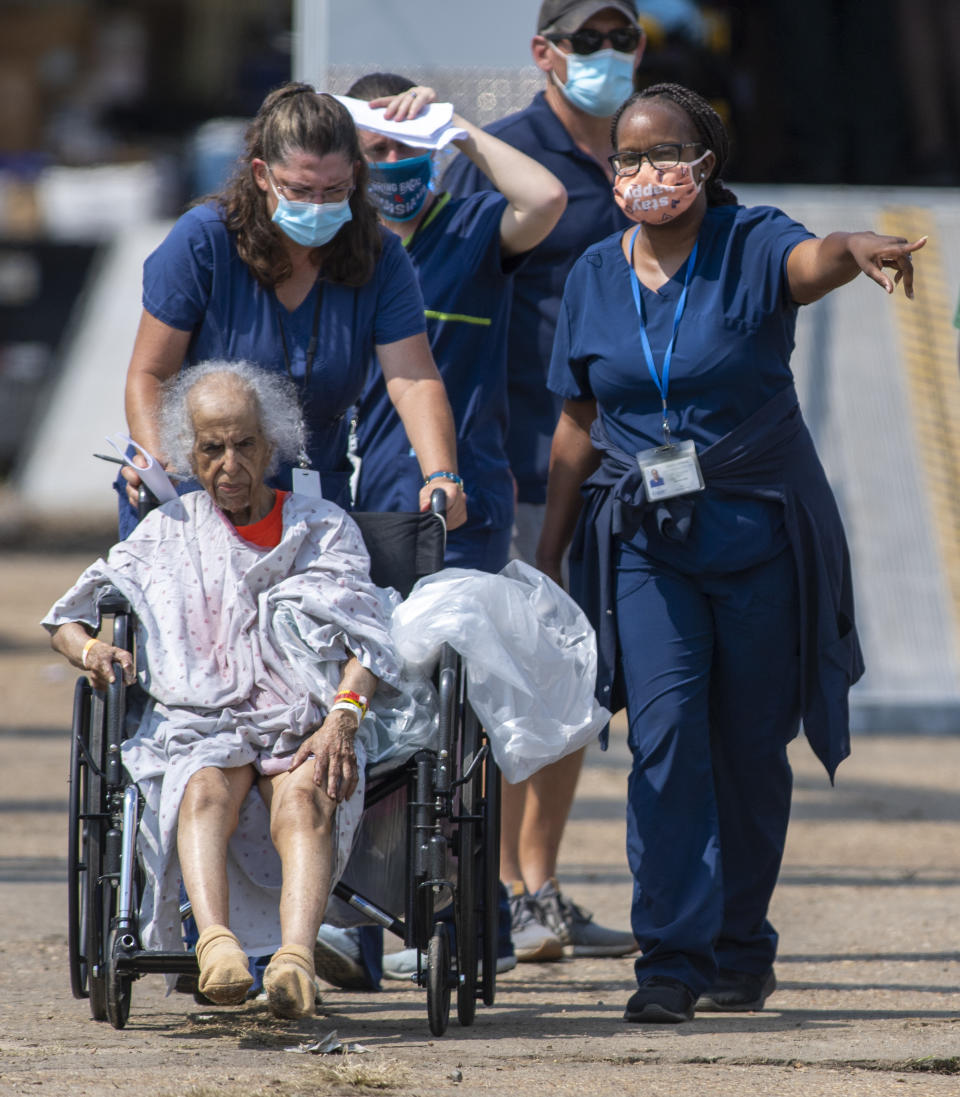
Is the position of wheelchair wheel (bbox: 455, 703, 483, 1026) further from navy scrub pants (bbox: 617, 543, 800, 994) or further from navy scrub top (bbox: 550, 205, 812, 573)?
navy scrub top (bbox: 550, 205, 812, 573)

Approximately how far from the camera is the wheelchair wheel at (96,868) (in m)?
3.82

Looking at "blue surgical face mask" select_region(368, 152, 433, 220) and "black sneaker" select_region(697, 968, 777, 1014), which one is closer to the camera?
"black sneaker" select_region(697, 968, 777, 1014)

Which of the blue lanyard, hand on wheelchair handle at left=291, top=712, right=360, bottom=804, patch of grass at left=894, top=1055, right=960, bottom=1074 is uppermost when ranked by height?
the blue lanyard

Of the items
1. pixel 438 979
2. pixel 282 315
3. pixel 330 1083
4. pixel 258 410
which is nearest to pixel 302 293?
pixel 282 315

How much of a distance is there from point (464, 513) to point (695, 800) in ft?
2.54

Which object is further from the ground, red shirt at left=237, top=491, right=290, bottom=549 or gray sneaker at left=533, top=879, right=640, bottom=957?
red shirt at left=237, top=491, right=290, bottom=549

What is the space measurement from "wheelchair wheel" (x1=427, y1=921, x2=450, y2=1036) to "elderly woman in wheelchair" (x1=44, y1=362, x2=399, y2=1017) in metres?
0.23

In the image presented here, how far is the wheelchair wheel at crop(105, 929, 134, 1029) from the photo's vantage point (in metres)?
3.71

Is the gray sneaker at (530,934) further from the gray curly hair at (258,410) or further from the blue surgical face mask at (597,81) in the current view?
the blue surgical face mask at (597,81)

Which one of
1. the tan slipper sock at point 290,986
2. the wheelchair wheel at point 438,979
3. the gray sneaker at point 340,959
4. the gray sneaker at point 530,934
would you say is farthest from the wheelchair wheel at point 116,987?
the gray sneaker at point 530,934

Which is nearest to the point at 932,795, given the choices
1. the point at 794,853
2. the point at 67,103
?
the point at 794,853

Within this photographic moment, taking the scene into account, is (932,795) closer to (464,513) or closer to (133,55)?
(464,513)

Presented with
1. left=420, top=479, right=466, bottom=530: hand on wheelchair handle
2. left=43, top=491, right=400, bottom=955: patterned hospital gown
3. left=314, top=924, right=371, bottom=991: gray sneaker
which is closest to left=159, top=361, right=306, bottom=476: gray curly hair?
left=43, top=491, right=400, bottom=955: patterned hospital gown

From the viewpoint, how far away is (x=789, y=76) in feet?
39.0
